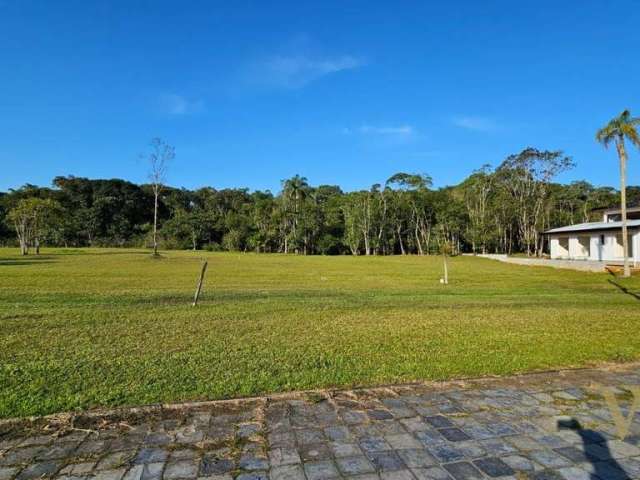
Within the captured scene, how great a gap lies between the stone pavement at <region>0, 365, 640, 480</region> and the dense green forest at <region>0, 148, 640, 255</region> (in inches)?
1436

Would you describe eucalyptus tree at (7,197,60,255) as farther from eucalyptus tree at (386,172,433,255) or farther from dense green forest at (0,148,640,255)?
eucalyptus tree at (386,172,433,255)

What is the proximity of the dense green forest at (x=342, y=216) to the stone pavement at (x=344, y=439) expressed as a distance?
36.5 meters

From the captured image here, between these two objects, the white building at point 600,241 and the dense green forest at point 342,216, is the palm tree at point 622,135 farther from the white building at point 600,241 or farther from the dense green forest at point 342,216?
the dense green forest at point 342,216

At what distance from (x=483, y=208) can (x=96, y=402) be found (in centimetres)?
4971

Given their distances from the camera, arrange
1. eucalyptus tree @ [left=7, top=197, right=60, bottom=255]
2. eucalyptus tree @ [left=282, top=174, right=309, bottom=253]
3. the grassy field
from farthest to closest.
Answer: eucalyptus tree @ [left=282, top=174, right=309, bottom=253] → eucalyptus tree @ [left=7, top=197, right=60, bottom=255] → the grassy field

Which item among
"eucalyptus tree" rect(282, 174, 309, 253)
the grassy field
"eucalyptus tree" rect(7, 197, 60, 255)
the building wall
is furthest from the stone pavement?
"eucalyptus tree" rect(282, 174, 309, 253)

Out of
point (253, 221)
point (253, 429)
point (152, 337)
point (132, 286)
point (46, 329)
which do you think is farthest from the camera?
point (253, 221)

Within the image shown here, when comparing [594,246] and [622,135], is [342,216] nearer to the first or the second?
[594,246]

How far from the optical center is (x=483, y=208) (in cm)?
4759

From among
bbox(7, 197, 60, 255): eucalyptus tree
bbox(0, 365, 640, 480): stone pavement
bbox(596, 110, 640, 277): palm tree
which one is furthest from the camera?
bbox(7, 197, 60, 255): eucalyptus tree

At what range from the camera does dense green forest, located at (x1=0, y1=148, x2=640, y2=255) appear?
44.4 metres

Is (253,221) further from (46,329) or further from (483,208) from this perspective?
(46,329)

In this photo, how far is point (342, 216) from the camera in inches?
2360

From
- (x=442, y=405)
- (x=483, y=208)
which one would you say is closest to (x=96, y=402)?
(x=442, y=405)
